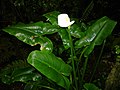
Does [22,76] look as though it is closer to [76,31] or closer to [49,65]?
[49,65]

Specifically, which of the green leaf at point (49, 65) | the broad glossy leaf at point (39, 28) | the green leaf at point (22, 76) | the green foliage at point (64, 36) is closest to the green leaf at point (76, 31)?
the green foliage at point (64, 36)

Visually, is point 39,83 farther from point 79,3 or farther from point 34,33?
point 79,3

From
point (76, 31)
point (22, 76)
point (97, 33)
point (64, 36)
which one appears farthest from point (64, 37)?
point (22, 76)

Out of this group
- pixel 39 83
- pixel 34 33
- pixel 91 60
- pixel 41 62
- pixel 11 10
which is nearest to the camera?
pixel 41 62

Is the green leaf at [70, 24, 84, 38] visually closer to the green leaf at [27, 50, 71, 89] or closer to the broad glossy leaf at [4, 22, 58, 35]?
the broad glossy leaf at [4, 22, 58, 35]

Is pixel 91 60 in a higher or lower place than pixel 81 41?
lower

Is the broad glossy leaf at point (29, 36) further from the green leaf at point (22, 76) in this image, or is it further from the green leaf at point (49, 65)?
the green leaf at point (22, 76)

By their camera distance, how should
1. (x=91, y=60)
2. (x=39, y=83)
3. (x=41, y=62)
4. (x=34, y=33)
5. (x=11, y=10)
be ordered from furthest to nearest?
(x=11, y=10)
(x=91, y=60)
(x=39, y=83)
(x=34, y=33)
(x=41, y=62)

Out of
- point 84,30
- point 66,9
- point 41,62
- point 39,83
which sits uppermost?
point 66,9

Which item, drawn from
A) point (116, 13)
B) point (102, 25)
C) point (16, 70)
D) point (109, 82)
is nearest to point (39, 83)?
point (16, 70)
